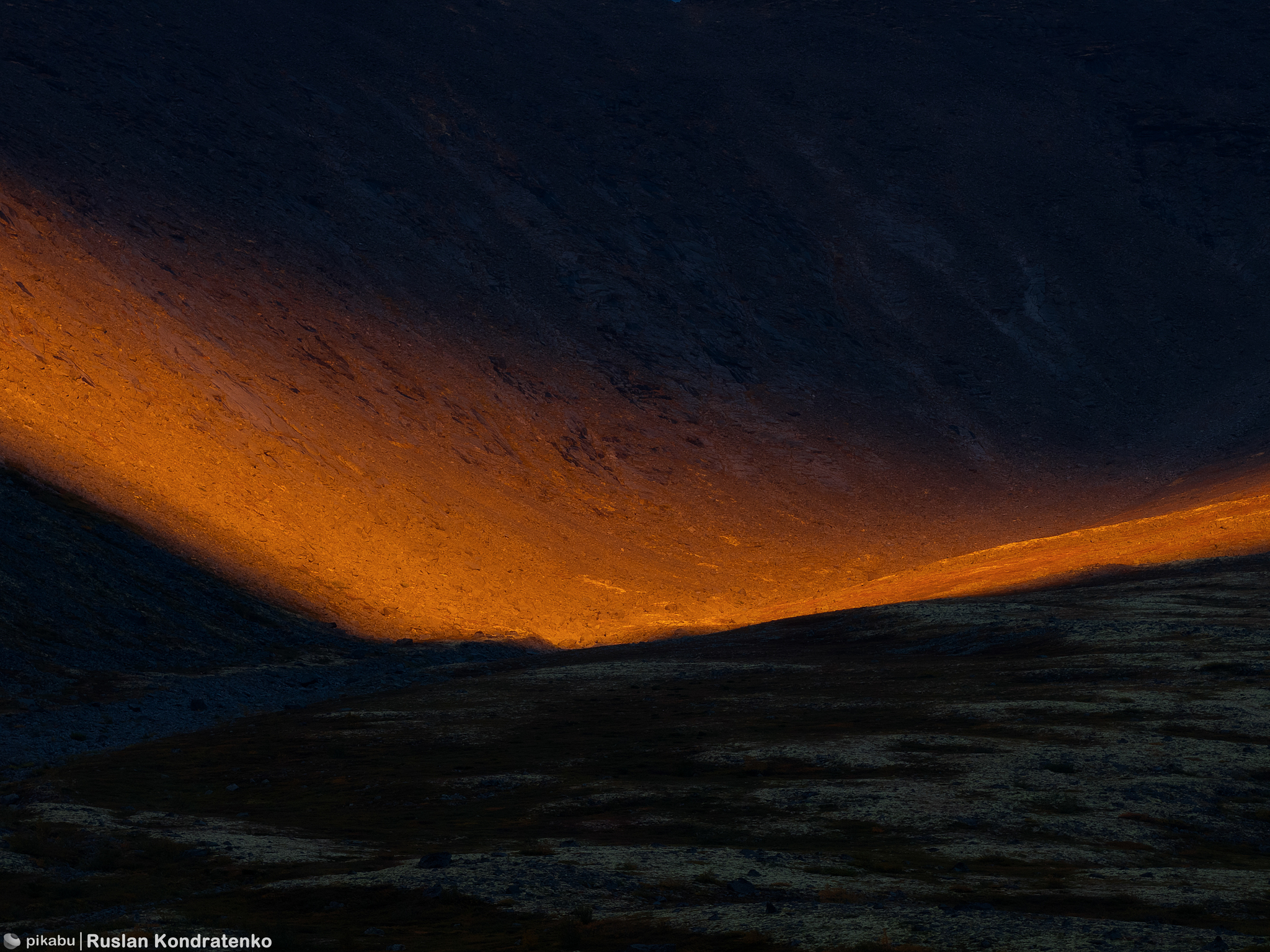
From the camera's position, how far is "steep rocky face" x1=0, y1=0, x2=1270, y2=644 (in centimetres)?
7419

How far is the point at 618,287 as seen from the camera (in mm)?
115812

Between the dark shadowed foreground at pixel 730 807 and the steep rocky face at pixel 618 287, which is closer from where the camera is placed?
the dark shadowed foreground at pixel 730 807

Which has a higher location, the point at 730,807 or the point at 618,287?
Answer: the point at 618,287

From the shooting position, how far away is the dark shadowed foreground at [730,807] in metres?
16.3

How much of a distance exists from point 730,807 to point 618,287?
94.2 meters

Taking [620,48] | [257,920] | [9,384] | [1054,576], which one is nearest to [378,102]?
[620,48]

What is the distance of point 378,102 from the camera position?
395ft

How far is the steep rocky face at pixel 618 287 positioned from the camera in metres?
74.2

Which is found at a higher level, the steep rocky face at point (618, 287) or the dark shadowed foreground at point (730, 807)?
the steep rocky face at point (618, 287)

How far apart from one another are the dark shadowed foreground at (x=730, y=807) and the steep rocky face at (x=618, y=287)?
25.2m

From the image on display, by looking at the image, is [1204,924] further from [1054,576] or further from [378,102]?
[378,102]

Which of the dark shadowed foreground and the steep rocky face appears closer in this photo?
the dark shadowed foreground

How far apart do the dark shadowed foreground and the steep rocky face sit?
25210mm

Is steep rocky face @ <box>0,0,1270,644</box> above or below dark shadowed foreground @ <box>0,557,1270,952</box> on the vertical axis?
above
